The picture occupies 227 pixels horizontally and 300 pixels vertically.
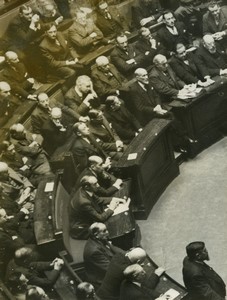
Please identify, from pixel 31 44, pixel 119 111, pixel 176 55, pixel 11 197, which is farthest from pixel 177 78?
pixel 11 197

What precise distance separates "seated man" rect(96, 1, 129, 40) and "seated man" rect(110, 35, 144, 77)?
72cm

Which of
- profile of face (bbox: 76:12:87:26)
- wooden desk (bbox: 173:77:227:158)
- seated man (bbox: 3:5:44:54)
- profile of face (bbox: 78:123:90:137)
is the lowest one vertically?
wooden desk (bbox: 173:77:227:158)

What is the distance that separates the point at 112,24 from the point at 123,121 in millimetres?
2971

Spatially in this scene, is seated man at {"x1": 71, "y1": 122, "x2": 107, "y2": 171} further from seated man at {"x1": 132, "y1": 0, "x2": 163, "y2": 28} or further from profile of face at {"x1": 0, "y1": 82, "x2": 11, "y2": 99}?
seated man at {"x1": 132, "y1": 0, "x2": 163, "y2": 28}

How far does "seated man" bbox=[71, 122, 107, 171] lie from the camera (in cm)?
774

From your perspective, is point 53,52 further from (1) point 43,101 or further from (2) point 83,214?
(2) point 83,214

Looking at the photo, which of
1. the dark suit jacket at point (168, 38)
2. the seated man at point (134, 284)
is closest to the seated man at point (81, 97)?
the dark suit jacket at point (168, 38)

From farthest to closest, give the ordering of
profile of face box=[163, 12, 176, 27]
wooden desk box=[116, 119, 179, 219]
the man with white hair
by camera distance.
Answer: profile of face box=[163, 12, 176, 27], wooden desk box=[116, 119, 179, 219], the man with white hair

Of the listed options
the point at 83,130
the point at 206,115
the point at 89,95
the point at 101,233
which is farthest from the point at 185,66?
the point at 101,233

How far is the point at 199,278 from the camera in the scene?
577 centimetres

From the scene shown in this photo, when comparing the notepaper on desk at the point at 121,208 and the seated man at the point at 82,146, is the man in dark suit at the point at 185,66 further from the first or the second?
the notepaper on desk at the point at 121,208

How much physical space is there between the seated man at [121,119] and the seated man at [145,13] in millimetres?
2947

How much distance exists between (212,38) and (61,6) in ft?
9.77

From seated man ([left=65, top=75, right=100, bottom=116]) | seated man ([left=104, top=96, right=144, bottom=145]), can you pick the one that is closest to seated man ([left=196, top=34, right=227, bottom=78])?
seated man ([left=104, top=96, right=144, bottom=145])
